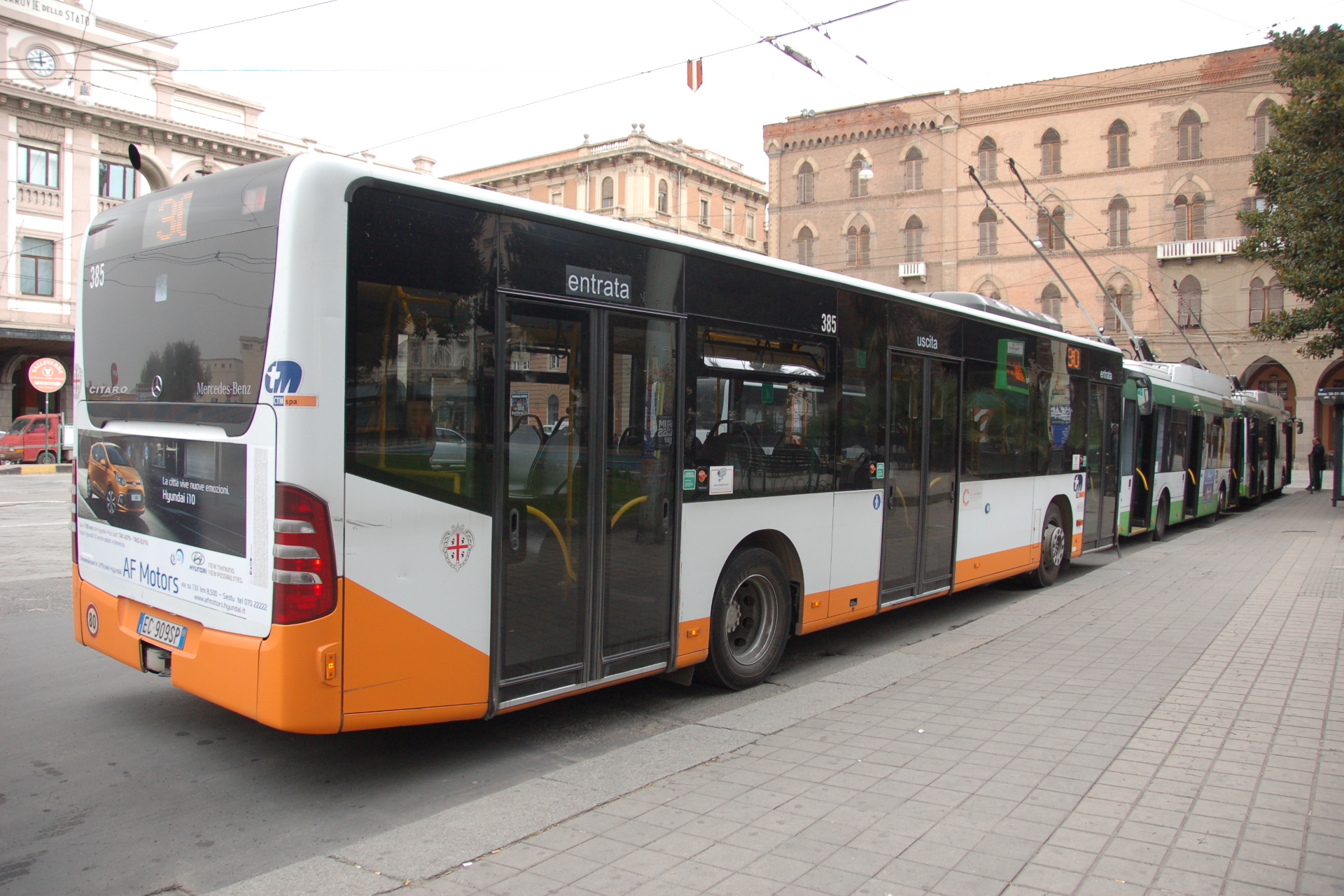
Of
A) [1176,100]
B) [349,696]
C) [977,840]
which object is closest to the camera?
[977,840]

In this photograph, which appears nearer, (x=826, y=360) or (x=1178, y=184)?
(x=826, y=360)

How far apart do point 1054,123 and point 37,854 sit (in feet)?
175

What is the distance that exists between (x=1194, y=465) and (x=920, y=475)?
46.2ft

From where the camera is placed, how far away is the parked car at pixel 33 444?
31672 mm

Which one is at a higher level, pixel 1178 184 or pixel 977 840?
pixel 1178 184

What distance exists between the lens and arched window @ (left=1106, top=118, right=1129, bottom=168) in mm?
47344

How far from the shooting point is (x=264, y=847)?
4.04 m

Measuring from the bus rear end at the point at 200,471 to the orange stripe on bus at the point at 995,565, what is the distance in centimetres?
677

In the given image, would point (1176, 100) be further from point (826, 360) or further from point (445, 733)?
point (445, 733)

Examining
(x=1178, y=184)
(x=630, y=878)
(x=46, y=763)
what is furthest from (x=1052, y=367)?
(x=1178, y=184)

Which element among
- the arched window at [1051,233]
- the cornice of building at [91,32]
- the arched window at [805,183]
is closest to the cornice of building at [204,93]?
the cornice of building at [91,32]

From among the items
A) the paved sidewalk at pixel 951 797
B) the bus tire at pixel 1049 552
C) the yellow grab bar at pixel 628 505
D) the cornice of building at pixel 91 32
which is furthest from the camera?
the cornice of building at pixel 91 32

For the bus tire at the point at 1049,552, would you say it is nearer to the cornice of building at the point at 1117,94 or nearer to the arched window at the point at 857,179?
the cornice of building at the point at 1117,94

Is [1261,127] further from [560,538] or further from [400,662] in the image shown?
[400,662]
